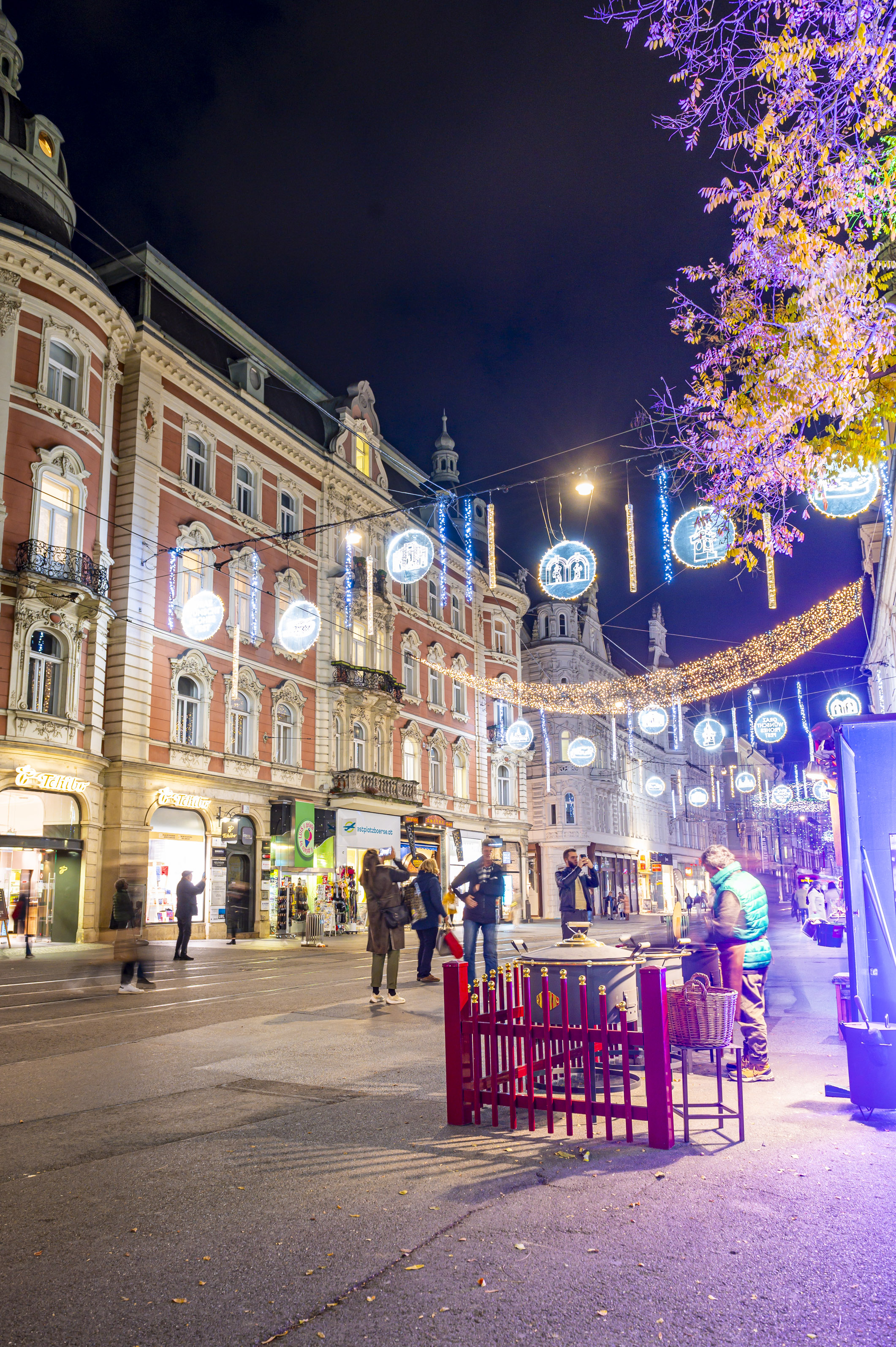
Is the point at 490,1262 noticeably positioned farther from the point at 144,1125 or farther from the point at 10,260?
the point at 10,260

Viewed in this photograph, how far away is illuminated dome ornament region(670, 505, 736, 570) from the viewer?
11.7 m

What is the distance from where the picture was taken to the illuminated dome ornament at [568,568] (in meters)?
17.1

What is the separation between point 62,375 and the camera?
24.7 meters

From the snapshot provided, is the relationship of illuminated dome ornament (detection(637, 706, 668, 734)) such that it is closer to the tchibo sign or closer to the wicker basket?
the tchibo sign

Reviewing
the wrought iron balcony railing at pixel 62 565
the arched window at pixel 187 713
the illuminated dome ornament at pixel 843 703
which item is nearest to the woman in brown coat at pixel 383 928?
the wrought iron balcony railing at pixel 62 565

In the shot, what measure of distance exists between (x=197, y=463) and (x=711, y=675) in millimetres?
18097

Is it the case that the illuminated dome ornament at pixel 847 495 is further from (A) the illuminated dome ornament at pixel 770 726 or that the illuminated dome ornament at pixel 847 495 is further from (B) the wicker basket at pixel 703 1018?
(A) the illuminated dome ornament at pixel 770 726

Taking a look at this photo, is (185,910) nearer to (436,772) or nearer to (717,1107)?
(717,1107)

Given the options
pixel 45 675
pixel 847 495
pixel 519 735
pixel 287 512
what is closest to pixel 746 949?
pixel 847 495

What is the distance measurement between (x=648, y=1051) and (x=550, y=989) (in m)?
1.40

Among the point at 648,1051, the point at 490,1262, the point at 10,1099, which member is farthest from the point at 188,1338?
the point at 10,1099

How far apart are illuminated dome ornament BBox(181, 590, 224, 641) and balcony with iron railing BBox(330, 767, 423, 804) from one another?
1047cm

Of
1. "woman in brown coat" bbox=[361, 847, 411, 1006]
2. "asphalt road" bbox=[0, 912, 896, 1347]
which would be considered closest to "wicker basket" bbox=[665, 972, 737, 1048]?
"asphalt road" bbox=[0, 912, 896, 1347]

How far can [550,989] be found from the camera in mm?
6664
